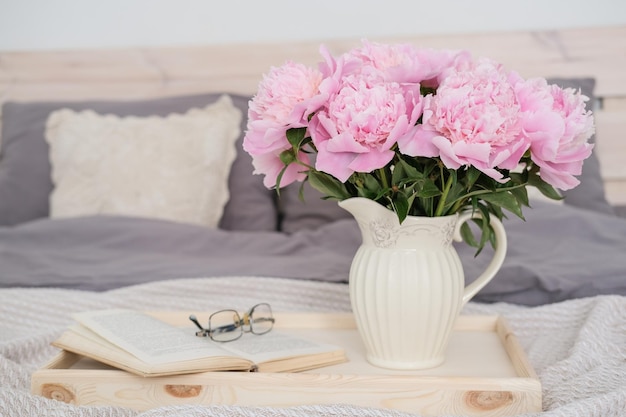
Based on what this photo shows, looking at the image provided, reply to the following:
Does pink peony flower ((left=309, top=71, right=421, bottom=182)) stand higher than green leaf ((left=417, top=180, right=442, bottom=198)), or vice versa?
pink peony flower ((left=309, top=71, right=421, bottom=182))

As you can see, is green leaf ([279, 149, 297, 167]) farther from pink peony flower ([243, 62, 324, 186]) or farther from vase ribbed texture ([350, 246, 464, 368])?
vase ribbed texture ([350, 246, 464, 368])

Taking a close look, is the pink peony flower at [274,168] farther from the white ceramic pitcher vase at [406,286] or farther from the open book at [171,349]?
the open book at [171,349]

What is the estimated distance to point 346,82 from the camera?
814 millimetres

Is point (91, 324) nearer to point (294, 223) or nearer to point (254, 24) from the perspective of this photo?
point (294, 223)

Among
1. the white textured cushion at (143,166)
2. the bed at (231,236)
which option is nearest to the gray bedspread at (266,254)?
the bed at (231,236)

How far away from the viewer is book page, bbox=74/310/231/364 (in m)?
0.82

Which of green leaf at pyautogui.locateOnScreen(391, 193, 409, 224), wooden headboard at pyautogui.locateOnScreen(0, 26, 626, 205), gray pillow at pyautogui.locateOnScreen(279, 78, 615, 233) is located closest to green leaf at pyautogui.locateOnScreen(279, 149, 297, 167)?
green leaf at pyautogui.locateOnScreen(391, 193, 409, 224)

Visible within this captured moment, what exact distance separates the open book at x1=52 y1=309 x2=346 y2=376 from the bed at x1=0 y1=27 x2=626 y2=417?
7cm

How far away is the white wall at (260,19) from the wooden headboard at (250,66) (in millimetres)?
47

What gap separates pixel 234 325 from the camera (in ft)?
3.34

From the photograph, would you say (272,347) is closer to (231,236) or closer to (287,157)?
(287,157)

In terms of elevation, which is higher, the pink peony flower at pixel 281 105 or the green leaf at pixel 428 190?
the pink peony flower at pixel 281 105

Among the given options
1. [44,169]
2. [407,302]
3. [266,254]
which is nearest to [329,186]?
[407,302]

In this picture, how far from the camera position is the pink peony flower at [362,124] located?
785 millimetres
